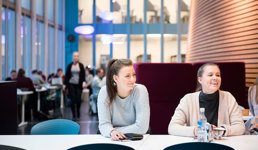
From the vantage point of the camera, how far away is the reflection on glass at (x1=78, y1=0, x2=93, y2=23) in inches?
598

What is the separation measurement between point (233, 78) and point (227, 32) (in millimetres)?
1682

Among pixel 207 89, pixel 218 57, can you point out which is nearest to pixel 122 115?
pixel 207 89

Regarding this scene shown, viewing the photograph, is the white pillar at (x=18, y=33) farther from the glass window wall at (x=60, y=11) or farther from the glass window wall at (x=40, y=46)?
the glass window wall at (x=60, y=11)

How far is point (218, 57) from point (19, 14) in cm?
681

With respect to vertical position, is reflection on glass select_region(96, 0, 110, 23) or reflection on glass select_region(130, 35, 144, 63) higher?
reflection on glass select_region(96, 0, 110, 23)

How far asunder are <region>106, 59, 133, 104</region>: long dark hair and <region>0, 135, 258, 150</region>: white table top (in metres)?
0.50

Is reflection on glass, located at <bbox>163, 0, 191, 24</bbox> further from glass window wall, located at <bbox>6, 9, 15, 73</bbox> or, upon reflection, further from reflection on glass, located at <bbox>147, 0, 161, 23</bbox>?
glass window wall, located at <bbox>6, 9, 15, 73</bbox>

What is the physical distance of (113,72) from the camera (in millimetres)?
2691

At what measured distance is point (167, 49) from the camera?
48.7ft

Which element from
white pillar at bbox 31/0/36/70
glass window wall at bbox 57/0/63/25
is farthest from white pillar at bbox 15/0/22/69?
glass window wall at bbox 57/0/63/25

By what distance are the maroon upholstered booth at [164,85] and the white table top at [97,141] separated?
2184 millimetres

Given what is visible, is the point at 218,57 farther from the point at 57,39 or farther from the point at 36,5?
the point at 57,39

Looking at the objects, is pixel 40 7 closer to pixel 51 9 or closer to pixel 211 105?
pixel 51 9

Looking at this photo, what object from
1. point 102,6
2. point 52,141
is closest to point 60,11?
point 102,6
